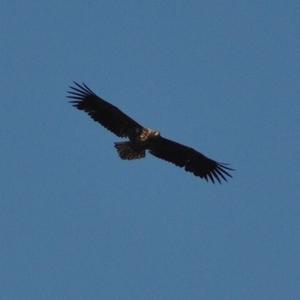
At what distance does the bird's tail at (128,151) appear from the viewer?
24.9m

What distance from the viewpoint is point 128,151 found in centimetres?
2494

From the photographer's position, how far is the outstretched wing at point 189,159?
25.6 m

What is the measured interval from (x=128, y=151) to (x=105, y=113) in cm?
105

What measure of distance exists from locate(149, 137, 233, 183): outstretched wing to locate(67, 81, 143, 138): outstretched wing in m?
0.75

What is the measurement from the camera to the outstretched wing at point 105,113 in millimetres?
25109

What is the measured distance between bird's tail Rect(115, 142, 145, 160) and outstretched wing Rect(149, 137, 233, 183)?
1.80 feet

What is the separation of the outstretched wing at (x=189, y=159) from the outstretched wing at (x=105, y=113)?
2.46 feet

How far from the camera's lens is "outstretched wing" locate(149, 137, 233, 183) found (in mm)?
25625

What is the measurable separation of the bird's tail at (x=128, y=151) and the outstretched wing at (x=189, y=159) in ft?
1.80

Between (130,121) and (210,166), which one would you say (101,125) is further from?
(210,166)

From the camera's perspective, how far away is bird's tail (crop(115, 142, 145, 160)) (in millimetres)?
24906

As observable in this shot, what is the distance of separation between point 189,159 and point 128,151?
172cm

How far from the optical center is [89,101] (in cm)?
→ 2522

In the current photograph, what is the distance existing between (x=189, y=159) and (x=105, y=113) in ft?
7.47
